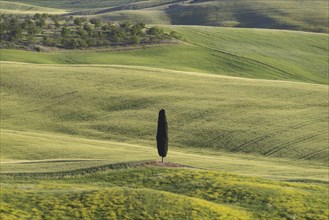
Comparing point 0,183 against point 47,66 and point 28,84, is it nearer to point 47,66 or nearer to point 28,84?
point 28,84

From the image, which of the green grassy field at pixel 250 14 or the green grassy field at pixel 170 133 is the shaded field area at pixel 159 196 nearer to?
the green grassy field at pixel 170 133

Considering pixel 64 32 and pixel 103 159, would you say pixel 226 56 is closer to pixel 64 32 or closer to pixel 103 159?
pixel 64 32

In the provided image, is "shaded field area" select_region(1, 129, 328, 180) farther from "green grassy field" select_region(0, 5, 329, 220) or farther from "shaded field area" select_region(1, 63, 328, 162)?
"shaded field area" select_region(1, 63, 328, 162)

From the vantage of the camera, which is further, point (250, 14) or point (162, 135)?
point (250, 14)

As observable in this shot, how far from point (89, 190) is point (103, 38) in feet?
244

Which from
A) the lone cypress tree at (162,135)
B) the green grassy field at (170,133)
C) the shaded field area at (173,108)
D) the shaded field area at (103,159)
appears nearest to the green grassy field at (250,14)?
the green grassy field at (170,133)

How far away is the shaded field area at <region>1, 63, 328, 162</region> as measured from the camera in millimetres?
56594

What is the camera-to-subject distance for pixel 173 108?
6581cm

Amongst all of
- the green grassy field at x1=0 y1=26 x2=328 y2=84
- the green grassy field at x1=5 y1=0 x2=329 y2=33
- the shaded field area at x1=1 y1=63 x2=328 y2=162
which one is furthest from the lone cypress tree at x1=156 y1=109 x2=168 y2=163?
the green grassy field at x1=5 y1=0 x2=329 y2=33

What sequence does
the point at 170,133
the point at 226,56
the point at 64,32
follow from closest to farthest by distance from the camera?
1. the point at 170,133
2. the point at 226,56
3. the point at 64,32

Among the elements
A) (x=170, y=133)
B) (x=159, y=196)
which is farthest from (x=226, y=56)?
(x=159, y=196)

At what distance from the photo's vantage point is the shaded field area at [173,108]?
5659cm

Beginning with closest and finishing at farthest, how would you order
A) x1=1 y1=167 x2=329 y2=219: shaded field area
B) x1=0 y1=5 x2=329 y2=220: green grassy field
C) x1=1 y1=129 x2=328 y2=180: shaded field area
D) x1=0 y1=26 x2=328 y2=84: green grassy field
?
x1=1 y1=167 x2=329 y2=219: shaded field area < x1=0 y1=5 x2=329 y2=220: green grassy field < x1=1 y1=129 x2=328 y2=180: shaded field area < x1=0 y1=26 x2=328 y2=84: green grassy field

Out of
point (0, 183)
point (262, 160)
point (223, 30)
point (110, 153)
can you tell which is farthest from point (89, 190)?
point (223, 30)
